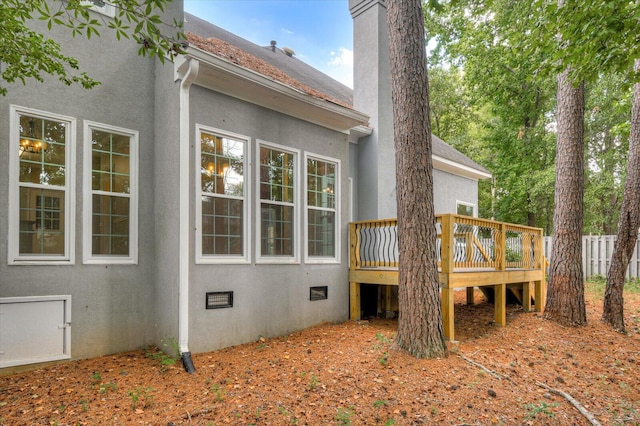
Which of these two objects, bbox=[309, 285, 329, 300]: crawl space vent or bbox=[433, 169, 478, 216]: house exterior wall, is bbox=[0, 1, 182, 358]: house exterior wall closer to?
bbox=[309, 285, 329, 300]: crawl space vent

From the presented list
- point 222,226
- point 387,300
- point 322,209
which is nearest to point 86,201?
point 222,226

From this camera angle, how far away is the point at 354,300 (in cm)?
710

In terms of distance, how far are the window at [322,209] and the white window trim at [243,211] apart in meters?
1.22

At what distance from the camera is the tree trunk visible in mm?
4734

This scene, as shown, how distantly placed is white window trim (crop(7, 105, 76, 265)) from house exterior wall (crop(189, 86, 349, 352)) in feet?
4.64

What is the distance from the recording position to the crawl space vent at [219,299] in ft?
17.0

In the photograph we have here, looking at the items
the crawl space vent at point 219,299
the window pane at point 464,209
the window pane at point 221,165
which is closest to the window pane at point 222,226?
the window pane at point 221,165

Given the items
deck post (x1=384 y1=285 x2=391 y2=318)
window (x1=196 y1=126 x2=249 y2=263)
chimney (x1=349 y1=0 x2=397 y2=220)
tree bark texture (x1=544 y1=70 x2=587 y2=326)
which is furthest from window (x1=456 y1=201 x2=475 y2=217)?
window (x1=196 y1=126 x2=249 y2=263)

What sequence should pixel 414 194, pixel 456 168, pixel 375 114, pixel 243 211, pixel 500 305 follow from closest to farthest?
pixel 414 194
pixel 243 211
pixel 500 305
pixel 375 114
pixel 456 168

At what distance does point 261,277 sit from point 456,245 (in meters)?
3.90

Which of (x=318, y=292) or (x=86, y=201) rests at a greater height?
(x=86, y=201)

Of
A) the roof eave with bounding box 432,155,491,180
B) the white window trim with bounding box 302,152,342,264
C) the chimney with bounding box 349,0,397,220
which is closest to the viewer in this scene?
the white window trim with bounding box 302,152,342,264

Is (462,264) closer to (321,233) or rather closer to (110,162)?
(321,233)

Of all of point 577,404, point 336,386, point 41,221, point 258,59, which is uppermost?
point 258,59
